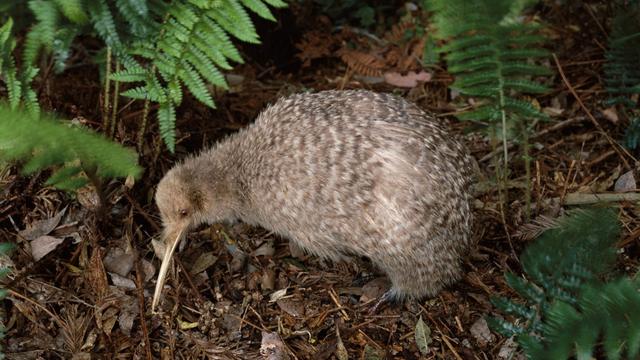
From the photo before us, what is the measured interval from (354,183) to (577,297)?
127cm

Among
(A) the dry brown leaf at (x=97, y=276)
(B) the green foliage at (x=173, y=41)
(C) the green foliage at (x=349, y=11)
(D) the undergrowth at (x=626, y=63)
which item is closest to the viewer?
(B) the green foliage at (x=173, y=41)

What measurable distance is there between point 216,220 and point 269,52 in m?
1.80

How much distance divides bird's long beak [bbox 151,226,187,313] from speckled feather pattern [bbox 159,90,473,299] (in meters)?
0.21

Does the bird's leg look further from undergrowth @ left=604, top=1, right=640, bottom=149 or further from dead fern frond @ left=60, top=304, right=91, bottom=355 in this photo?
undergrowth @ left=604, top=1, right=640, bottom=149

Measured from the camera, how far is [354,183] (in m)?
3.70

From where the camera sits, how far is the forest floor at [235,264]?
3732mm

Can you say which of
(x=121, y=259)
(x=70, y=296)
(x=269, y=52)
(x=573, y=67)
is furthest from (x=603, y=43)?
(x=70, y=296)

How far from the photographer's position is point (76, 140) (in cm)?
278

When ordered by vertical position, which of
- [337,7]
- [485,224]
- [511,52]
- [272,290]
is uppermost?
[511,52]

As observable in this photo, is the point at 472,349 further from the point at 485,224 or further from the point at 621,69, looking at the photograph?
the point at 621,69

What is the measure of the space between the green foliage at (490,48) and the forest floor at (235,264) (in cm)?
49

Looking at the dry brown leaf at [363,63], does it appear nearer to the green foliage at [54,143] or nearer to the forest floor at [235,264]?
the forest floor at [235,264]

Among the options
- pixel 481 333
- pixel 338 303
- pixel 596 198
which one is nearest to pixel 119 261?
pixel 338 303

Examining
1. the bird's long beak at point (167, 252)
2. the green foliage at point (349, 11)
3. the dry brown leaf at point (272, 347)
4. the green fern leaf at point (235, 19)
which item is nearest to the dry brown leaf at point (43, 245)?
the bird's long beak at point (167, 252)
